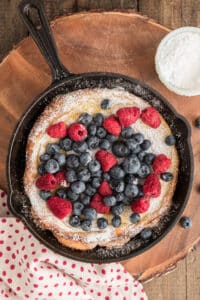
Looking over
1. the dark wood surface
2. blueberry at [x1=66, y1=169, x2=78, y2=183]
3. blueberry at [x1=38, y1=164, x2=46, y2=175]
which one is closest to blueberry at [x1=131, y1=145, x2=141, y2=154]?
blueberry at [x1=66, y1=169, x2=78, y2=183]

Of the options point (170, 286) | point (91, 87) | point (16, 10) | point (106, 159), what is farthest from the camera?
point (170, 286)

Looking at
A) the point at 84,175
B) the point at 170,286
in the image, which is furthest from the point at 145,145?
the point at 170,286

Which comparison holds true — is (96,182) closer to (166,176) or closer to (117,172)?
(117,172)

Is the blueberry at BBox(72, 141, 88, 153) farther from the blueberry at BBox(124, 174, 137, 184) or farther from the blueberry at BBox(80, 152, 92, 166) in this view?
the blueberry at BBox(124, 174, 137, 184)

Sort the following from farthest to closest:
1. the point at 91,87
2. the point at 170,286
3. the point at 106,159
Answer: the point at 170,286
the point at 91,87
the point at 106,159

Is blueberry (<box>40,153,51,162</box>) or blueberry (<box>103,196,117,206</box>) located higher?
blueberry (<box>40,153,51,162</box>)

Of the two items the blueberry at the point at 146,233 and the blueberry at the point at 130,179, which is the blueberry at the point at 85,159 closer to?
the blueberry at the point at 130,179

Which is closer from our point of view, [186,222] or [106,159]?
[106,159]
